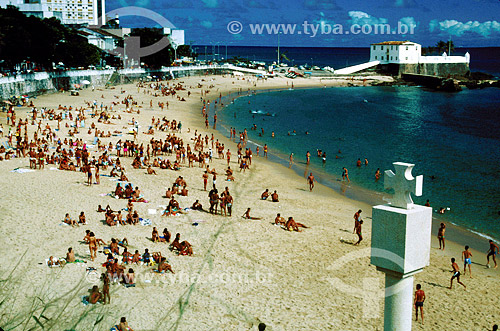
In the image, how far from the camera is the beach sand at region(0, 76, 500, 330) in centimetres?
1201

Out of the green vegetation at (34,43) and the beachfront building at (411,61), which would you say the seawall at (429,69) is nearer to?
the beachfront building at (411,61)

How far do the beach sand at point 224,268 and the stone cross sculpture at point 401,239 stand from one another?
4.98 m

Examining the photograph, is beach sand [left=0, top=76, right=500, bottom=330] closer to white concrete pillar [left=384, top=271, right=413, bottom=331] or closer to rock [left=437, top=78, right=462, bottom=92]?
white concrete pillar [left=384, top=271, right=413, bottom=331]

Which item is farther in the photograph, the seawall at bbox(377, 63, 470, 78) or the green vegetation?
the seawall at bbox(377, 63, 470, 78)

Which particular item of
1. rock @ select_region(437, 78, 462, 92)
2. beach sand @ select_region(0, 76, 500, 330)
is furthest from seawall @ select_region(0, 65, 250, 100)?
rock @ select_region(437, 78, 462, 92)

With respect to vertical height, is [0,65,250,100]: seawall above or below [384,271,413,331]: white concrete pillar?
above

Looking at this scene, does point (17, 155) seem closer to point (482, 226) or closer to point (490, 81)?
point (482, 226)

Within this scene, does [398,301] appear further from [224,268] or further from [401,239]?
[224,268]

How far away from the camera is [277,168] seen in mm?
31578

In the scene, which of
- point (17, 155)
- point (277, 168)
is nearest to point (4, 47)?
point (17, 155)

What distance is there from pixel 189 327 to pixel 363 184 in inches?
749

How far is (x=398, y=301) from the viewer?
4180 millimetres

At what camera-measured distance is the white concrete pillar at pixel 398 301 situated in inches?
161

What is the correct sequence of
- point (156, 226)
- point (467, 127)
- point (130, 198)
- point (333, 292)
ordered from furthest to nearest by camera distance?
1. point (467, 127)
2. point (130, 198)
3. point (156, 226)
4. point (333, 292)
